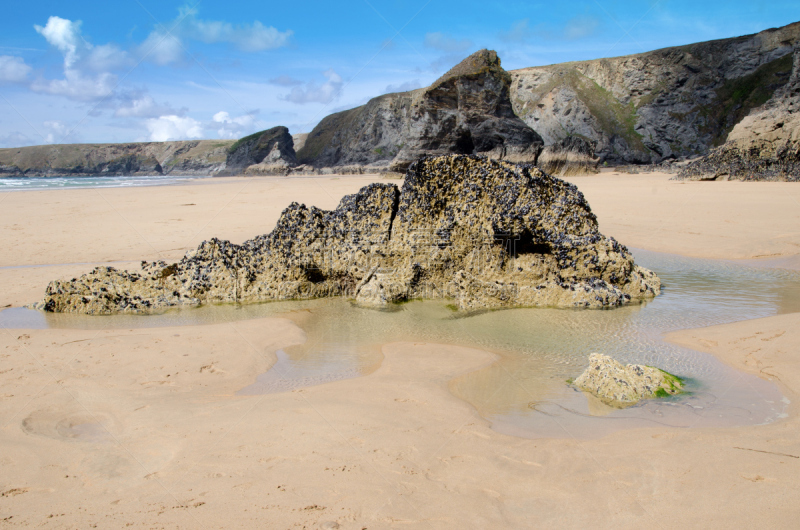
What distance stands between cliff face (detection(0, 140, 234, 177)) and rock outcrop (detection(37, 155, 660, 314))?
94770mm

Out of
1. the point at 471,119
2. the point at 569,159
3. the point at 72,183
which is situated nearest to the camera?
the point at 569,159

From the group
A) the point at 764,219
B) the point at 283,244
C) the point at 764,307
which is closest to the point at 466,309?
the point at 283,244

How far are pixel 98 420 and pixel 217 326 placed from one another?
201cm

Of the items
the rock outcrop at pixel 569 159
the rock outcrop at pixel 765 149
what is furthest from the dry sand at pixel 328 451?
the rock outcrop at pixel 569 159

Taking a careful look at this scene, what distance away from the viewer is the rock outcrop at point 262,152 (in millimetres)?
61969

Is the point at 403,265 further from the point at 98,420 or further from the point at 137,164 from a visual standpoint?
the point at 137,164

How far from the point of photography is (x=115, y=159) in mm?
104250

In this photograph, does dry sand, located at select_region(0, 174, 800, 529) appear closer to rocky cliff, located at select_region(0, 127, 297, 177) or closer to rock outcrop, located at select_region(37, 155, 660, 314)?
rock outcrop, located at select_region(37, 155, 660, 314)

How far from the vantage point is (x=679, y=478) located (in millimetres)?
2184


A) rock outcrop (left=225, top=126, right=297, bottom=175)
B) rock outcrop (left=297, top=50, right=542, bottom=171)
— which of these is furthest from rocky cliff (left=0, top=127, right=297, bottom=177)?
rock outcrop (left=297, top=50, right=542, bottom=171)

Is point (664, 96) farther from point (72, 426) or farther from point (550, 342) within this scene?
point (72, 426)

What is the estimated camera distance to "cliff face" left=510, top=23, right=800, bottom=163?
147 feet

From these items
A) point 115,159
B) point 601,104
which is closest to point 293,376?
point 601,104

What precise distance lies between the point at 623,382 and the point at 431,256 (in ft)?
9.94
